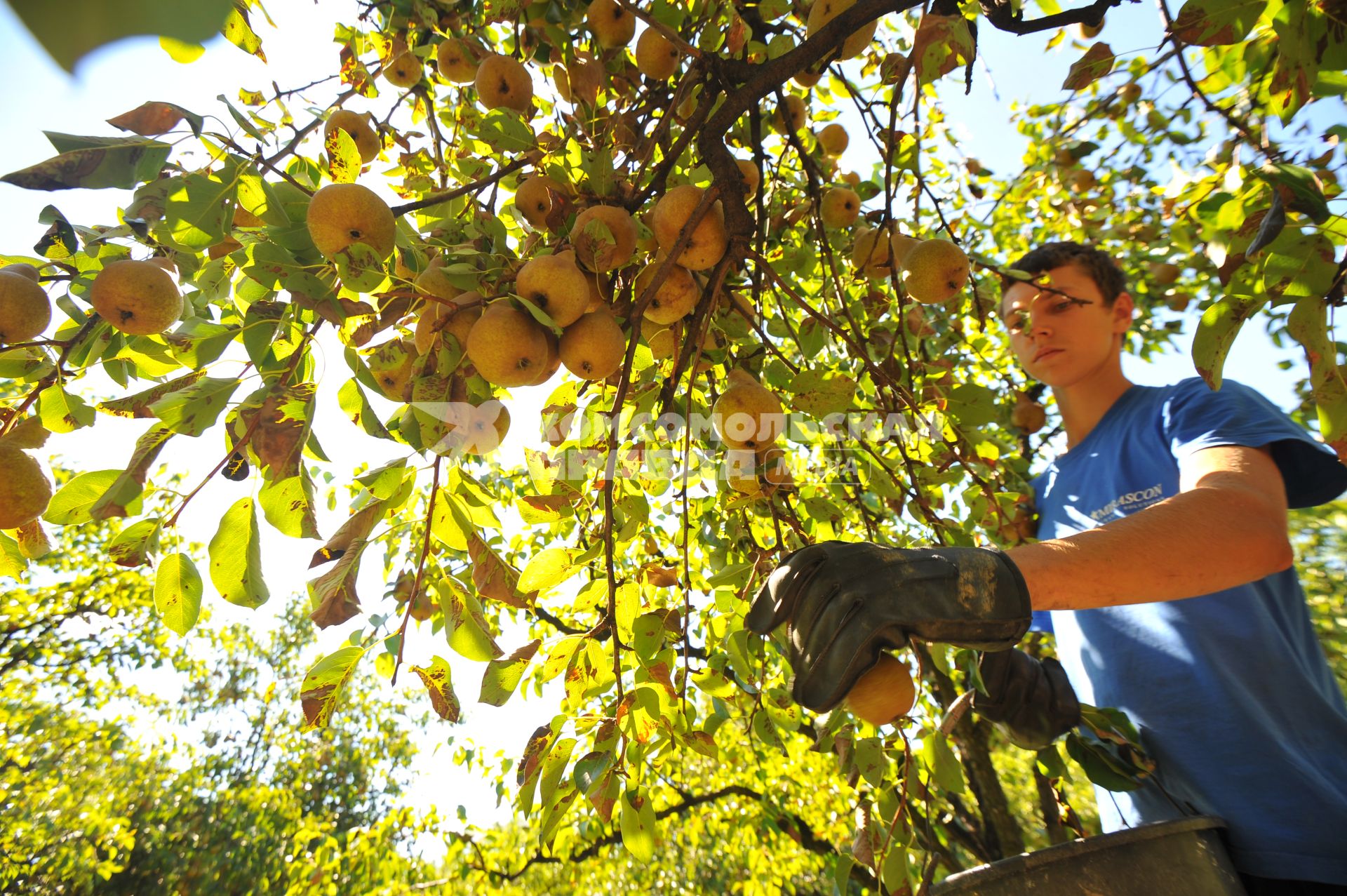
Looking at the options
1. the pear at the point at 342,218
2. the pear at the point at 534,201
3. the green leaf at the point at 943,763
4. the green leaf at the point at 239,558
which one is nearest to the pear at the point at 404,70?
the pear at the point at 534,201

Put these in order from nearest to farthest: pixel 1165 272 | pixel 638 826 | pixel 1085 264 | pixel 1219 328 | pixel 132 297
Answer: pixel 1219 328 < pixel 132 297 < pixel 638 826 < pixel 1085 264 < pixel 1165 272

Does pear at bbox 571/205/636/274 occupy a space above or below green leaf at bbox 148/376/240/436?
above

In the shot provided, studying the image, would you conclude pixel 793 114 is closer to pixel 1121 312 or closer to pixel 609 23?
pixel 609 23

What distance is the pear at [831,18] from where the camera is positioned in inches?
63.5

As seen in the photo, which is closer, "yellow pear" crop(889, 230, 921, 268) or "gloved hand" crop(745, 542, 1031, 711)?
"gloved hand" crop(745, 542, 1031, 711)

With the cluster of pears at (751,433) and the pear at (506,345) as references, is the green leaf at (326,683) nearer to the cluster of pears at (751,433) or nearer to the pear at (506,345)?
the pear at (506,345)

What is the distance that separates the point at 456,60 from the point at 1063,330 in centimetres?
228

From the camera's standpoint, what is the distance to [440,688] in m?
1.28

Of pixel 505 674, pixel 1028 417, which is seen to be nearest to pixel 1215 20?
pixel 505 674

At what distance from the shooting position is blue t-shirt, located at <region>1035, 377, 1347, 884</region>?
158 cm

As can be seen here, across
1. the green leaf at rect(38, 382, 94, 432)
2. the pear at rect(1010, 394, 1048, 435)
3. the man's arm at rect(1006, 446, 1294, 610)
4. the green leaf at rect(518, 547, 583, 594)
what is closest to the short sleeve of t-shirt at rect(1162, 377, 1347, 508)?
the man's arm at rect(1006, 446, 1294, 610)

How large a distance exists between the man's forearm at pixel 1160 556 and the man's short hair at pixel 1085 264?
4.69 ft

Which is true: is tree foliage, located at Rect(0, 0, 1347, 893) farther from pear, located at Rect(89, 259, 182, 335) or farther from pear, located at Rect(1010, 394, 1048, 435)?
pear, located at Rect(1010, 394, 1048, 435)

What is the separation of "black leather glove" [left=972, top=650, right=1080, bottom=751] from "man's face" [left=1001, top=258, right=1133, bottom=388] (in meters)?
1.15
